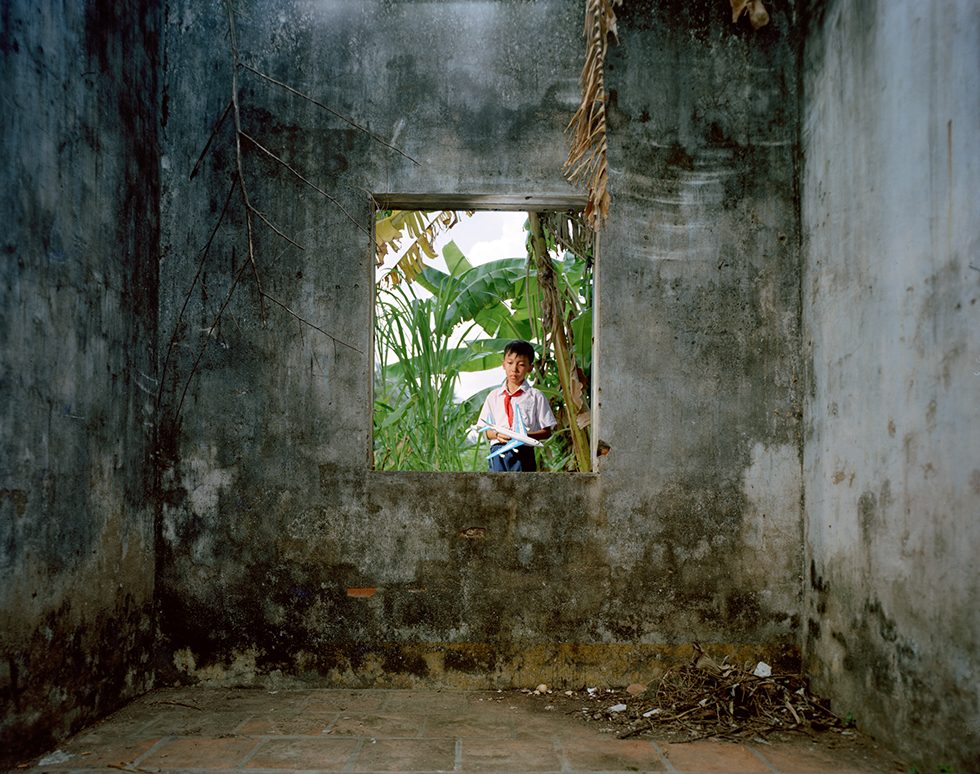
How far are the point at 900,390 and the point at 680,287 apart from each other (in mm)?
1108

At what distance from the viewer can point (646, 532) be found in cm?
347

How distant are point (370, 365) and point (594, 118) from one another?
1.49 m

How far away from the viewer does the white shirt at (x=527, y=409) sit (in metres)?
4.39

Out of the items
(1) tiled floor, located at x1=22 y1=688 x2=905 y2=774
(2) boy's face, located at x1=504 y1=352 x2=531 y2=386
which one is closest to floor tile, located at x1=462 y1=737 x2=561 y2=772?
(1) tiled floor, located at x1=22 y1=688 x2=905 y2=774

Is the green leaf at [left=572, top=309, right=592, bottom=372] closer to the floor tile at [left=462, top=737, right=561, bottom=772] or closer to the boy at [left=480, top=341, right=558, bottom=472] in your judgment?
the boy at [left=480, top=341, right=558, bottom=472]

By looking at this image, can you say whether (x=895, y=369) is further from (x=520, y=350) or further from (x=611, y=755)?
(x=520, y=350)

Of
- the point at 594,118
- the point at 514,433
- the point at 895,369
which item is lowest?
the point at 514,433

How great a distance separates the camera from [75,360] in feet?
9.55

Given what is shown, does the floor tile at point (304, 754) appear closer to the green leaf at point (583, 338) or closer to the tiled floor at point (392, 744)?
the tiled floor at point (392, 744)

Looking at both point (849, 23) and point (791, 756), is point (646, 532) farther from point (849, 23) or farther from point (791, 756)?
point (849, 23)

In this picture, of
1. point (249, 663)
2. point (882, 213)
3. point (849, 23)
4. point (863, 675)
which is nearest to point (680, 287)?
point (882, 213)

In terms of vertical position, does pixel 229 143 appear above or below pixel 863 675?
above

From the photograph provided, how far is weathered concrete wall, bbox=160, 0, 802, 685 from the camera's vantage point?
3.44 metres


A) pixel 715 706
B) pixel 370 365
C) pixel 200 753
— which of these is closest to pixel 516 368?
pixel 370 365
